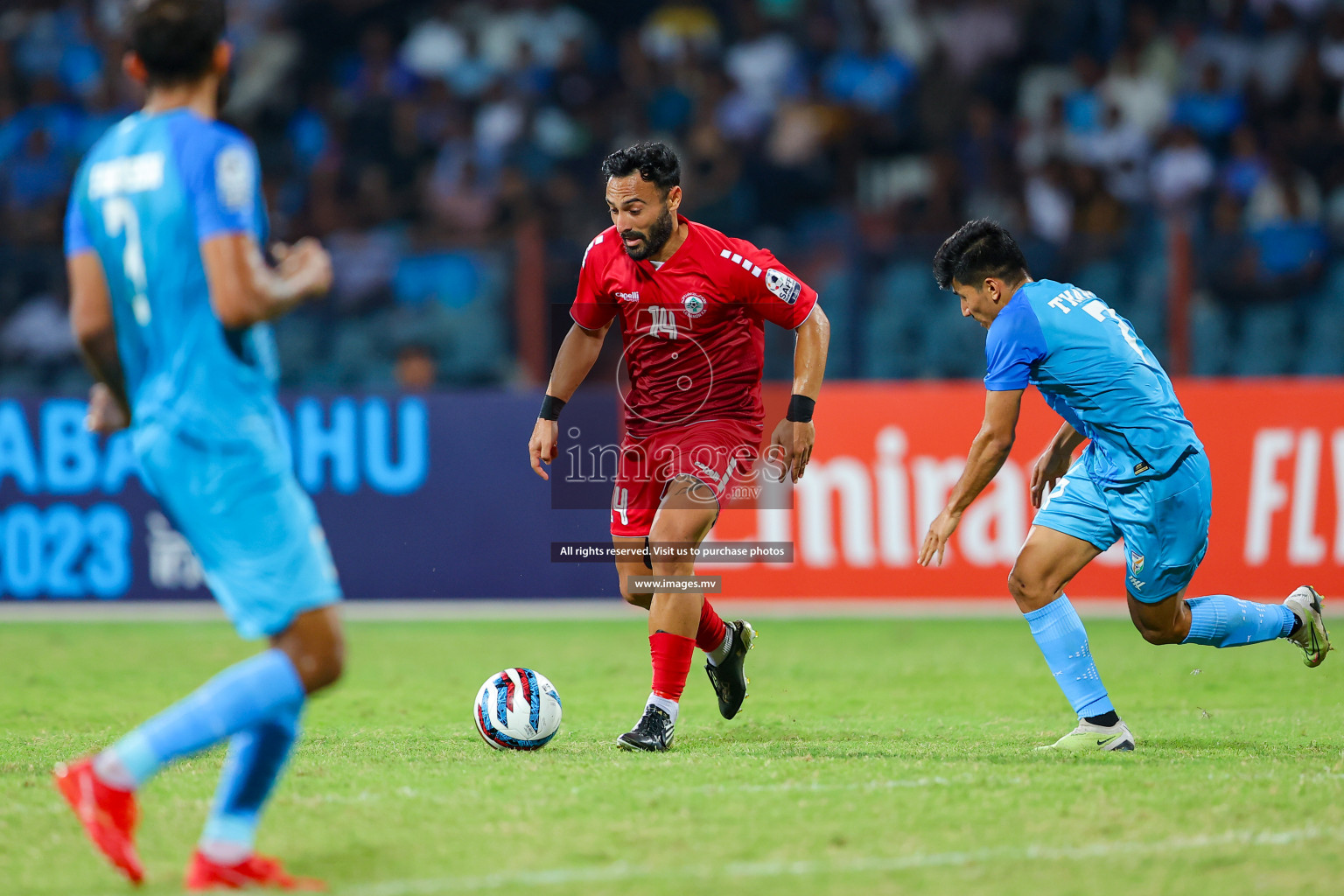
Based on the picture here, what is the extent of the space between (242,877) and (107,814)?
1.28 feet

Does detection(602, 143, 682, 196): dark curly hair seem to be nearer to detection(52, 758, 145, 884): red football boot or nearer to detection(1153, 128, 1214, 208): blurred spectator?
detection(52, 758, 145, 884): red football boot

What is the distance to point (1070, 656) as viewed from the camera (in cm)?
629

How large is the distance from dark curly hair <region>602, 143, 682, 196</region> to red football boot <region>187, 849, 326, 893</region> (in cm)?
359

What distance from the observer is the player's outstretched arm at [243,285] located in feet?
12.3

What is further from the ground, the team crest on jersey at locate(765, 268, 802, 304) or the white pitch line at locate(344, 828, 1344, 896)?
the team crest on jersey at locate(765, 268, 802, 304)

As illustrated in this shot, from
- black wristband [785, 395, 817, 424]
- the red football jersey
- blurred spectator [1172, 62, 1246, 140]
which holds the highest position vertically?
blurred spectator [1172, 62, 1246, 140]

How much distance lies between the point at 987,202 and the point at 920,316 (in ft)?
10.9

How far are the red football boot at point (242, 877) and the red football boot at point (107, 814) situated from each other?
15 centimetres

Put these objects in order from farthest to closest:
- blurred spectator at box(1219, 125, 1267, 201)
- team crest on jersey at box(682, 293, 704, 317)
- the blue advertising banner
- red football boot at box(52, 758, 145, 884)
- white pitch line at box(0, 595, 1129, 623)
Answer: blurred spectator at box(1219, 125, 1267, 201)
the blue advertising banner
white pitch line at box(0, 595, 1129, 623)
team crest on jersey at box(682, 293, 704, 317)
red football boot at box(52, 758, 145, 884)

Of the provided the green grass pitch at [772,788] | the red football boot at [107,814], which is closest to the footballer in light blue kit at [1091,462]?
the green grass pitch at [772,788]

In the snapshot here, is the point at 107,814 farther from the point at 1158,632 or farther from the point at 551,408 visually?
the point at 1158,632

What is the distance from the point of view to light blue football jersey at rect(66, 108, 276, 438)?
3.79 m

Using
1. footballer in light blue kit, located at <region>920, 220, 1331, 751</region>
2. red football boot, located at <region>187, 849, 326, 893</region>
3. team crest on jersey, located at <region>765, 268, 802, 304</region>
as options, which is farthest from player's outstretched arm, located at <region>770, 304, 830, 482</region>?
red football boot, located at <region>187, 849, 326, 893</region>

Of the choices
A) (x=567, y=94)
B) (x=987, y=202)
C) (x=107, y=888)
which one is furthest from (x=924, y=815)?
(x=567, y=94)
